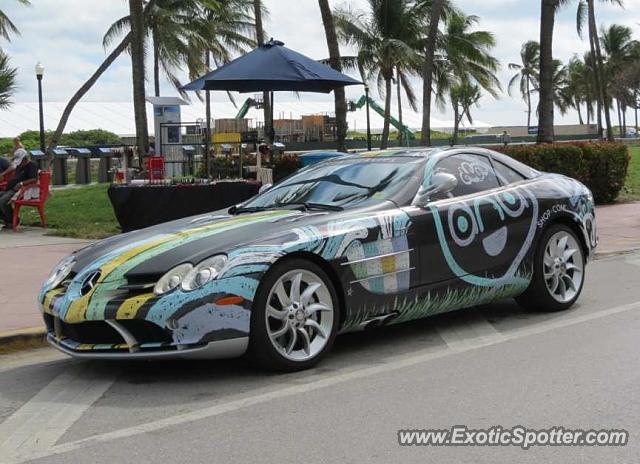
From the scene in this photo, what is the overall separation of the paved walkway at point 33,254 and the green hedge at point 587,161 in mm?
1022

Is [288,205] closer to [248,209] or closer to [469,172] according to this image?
[248,209]

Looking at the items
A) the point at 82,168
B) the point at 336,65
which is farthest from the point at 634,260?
the point at 82,168

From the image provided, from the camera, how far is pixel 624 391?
192 inches

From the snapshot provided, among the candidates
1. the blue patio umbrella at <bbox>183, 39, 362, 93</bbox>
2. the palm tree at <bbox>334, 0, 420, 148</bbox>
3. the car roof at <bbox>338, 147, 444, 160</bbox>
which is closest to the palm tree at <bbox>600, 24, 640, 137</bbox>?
the palm tree at <bbox>334, 0, 420, 148</bbox>

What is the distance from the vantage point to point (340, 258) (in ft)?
17.8

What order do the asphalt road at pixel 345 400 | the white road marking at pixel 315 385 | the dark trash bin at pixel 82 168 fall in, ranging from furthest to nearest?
the dark trash bin at pixel 82 168, the white road marking at pixel 315 385, the asphalt road at pixel 345 400

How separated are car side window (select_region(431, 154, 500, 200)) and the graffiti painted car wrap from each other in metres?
0.01

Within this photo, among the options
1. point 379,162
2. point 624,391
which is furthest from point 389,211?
point 624,391

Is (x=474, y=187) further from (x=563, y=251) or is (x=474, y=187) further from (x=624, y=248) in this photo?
(x=624, y=248)

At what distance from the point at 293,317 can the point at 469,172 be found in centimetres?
230

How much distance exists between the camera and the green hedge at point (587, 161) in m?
15.8

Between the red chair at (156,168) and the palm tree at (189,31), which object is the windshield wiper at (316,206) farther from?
the palm tree at (189,31)

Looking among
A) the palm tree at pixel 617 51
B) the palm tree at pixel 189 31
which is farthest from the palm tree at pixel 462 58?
the palm tree at pixel 617 51

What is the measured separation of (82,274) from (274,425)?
1.76 meters
